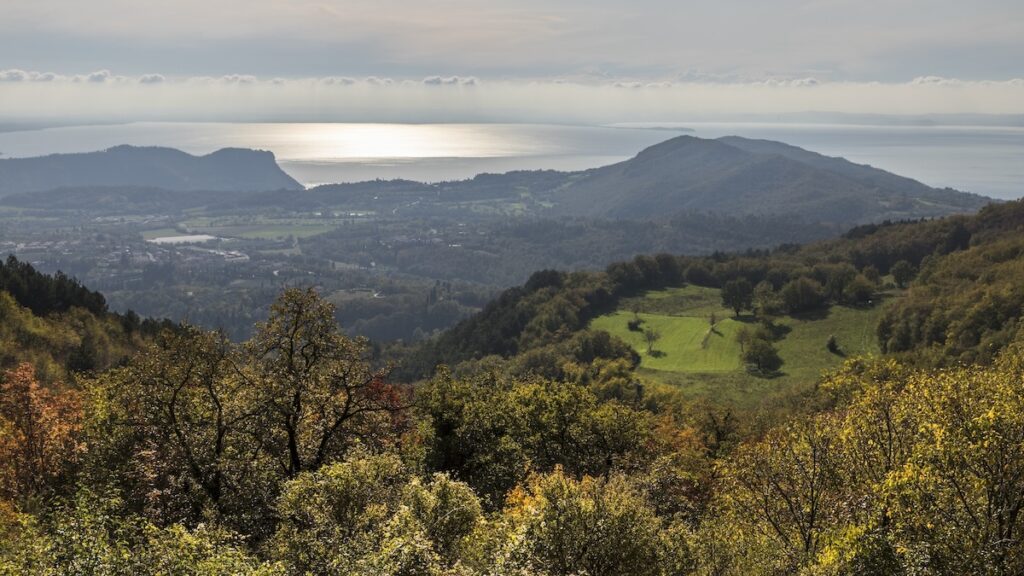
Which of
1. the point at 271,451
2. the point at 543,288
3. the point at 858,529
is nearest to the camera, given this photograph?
the point at 858,529

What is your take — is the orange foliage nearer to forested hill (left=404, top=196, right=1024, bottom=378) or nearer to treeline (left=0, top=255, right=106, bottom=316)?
treeline (left=0, top=255, right=106, bottom=316)

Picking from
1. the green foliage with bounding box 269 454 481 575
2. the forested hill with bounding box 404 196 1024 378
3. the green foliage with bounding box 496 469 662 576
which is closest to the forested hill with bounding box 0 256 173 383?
the green foliage with bounding box 269 454 481 575

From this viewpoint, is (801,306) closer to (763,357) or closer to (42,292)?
(763,357)

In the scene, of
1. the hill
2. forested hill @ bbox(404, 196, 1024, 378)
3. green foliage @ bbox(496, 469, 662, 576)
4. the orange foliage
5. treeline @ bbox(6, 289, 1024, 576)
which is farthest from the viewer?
the hill

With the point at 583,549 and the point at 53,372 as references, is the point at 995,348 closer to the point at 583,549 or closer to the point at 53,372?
the point at 583,549

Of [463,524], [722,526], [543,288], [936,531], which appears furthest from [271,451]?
[543,288]

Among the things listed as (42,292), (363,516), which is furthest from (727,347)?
(42,292)

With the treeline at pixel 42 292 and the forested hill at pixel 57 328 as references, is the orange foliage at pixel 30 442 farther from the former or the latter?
the treeline at pixel 42 292
